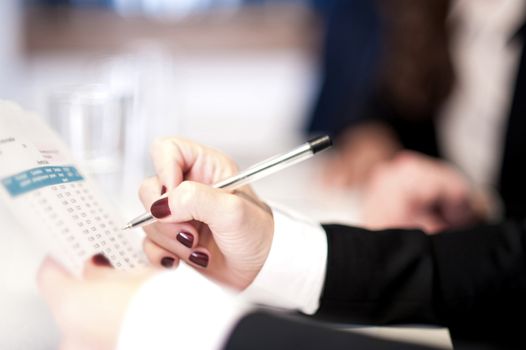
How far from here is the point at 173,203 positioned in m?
0.45

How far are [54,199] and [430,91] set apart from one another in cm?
106

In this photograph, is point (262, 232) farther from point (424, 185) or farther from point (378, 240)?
point (424, 185)

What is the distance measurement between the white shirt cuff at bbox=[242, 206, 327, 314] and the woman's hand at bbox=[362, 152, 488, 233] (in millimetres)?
369

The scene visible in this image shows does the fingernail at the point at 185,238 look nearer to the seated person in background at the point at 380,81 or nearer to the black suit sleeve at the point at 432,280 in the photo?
the black suit sleeve at the point at 432,280

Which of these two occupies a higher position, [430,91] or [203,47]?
[430,91]

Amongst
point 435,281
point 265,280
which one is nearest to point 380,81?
point 435,281

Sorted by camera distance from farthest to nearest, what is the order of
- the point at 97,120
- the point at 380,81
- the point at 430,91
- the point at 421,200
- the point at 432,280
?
the point at 380,81 → the point at 430,91 → the point at 421,200 → the point at 97,120 → the point at 432,280

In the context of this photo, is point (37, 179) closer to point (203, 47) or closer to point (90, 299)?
point (90, 299)

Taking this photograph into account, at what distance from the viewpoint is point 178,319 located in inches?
14.2

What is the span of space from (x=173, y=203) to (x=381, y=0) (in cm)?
133

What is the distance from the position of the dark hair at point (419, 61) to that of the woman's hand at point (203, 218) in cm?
92

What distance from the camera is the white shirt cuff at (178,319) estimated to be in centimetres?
36

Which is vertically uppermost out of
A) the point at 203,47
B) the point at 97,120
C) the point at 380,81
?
the point at 97,120

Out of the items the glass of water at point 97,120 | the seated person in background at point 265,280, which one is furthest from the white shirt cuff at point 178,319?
the glass of water at point 97,120
